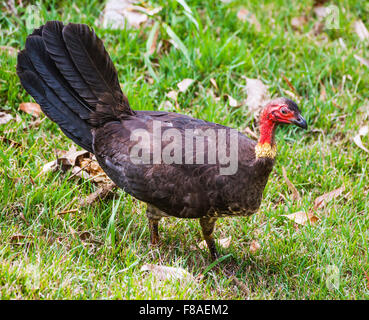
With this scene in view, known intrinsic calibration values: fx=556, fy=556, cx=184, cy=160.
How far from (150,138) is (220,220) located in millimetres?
958

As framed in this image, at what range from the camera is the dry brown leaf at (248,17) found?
234 inches

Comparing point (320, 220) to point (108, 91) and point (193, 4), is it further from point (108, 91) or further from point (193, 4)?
point (193, 4)

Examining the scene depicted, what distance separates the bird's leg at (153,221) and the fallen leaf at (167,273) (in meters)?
0.36

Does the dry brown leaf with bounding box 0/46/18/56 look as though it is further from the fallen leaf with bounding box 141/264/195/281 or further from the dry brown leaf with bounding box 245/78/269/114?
the fallen leaf with bounding box 141/264/195/281

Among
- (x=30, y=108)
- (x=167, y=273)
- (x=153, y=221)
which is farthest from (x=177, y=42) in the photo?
(x=167, y=273)

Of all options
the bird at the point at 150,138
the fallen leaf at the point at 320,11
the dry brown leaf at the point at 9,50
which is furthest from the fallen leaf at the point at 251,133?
the dry brown leaf at the point at 9,50

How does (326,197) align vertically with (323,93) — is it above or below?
below

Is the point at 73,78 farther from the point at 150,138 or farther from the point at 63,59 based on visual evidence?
the point at 150,138

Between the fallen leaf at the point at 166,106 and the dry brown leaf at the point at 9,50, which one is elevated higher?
the dry brown leaf at the point at 9,50

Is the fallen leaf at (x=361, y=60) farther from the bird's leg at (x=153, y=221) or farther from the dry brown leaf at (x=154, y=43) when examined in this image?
the bird's leg at (x=153, y=221)

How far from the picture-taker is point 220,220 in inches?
169

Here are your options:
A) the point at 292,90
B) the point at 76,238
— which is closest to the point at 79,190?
→ the point at 76,238

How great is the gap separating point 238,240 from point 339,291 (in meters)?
0.84

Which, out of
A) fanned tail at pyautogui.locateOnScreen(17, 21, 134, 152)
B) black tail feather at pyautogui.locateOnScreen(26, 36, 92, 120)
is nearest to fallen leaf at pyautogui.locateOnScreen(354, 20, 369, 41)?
fanned tail at pyautogui.locateOnScreen(17, 21, 134, 152)
